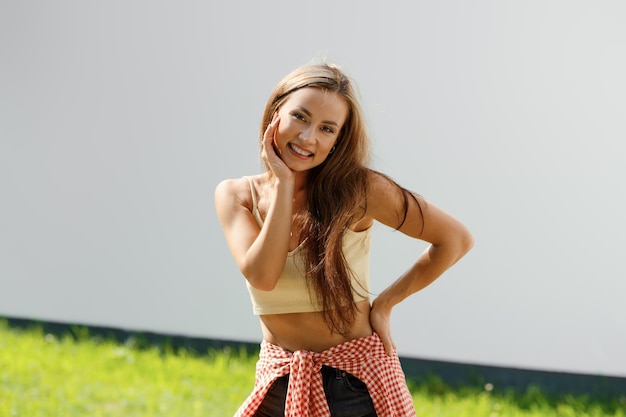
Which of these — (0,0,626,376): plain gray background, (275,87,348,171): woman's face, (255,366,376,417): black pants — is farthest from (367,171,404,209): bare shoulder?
(0,0,626,376): plain gray background

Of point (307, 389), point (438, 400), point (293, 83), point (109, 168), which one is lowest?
point (438, 400)

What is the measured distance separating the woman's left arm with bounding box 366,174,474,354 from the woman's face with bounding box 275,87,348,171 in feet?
0.47

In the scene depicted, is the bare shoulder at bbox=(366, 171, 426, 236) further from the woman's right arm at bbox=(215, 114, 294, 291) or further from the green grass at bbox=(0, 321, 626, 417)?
the green grass at bbox=(0, 321, 626, 417)

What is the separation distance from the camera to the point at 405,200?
2.05 meters

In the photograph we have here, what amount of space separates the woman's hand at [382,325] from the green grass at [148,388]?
1.75m

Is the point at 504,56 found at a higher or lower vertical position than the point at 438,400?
higher

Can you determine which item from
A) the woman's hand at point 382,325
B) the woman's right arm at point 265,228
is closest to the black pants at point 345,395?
the woman's hand at point 382,325

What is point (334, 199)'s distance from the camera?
2037mm

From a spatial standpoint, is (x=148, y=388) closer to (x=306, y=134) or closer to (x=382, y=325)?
(x=382, y=325)

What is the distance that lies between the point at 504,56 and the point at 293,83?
6.79ft

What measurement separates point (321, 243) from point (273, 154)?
0.72ft

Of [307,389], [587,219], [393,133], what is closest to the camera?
[307,389]

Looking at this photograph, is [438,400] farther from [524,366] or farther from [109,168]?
[109,168]

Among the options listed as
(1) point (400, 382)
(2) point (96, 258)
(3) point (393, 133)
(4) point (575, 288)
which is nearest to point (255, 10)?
(3) point (393, 133)
